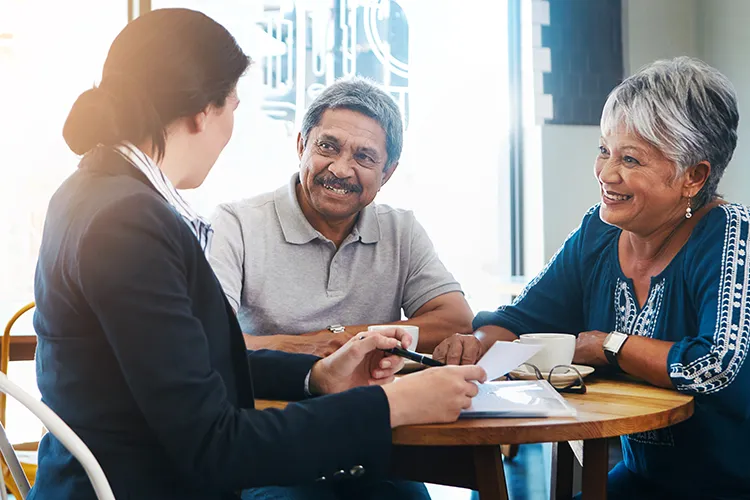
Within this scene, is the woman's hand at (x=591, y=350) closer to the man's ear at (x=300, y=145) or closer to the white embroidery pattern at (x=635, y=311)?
the white embroidery pattern at (x=635, y=311)

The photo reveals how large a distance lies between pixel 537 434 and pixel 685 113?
0.80 metres

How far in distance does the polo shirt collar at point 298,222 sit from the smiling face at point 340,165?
0.12 feet

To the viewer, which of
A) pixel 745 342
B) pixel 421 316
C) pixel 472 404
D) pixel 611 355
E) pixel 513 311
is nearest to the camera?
pixel 472 404

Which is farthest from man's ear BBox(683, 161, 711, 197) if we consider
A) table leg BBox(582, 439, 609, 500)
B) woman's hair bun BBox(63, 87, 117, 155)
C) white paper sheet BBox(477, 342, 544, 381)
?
woman's hair bun BBox(63, 87, 117, 155)

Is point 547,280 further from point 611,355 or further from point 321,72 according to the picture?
point 321,72

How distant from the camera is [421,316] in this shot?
1.96 m

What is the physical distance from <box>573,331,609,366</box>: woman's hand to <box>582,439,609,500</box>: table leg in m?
0.30

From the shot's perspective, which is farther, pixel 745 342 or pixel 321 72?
pixel 321 72

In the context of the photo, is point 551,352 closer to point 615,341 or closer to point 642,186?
point 615,341

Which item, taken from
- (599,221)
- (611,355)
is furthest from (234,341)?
(599,221)

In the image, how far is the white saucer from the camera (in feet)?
4.34

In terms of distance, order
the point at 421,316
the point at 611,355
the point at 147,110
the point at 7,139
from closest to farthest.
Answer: the point at 147,110 < the point at 611,355 < the point at 421,316 < the point at 7,139

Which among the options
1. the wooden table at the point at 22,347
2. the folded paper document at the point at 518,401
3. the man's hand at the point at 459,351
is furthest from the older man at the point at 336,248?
the wooden table at the point at 22,347

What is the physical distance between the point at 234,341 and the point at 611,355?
76 cm
